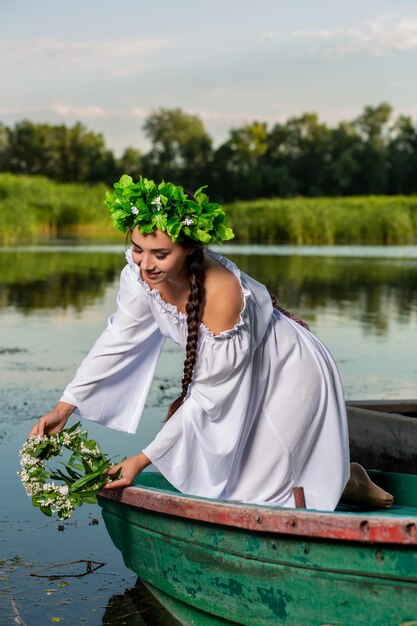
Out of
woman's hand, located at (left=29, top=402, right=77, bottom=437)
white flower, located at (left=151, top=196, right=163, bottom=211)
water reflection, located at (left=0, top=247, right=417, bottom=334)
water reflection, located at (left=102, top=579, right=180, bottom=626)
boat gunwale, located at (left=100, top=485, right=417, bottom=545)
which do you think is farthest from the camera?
water reflection, located at (left=0, top=247, right=417, bottom=334)

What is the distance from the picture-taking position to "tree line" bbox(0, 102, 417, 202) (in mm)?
74625

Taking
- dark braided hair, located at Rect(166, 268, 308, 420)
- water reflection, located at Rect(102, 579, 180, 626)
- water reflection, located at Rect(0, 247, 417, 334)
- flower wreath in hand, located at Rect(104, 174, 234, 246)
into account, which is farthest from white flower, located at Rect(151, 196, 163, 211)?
water reflection, located at Rect(0, 247, 417, 334)

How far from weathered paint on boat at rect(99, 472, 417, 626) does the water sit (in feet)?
1.44

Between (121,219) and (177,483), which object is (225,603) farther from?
(121,219)

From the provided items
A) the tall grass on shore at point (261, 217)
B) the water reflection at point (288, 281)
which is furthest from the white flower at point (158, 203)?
the tall grass on shore at point (261, 217)

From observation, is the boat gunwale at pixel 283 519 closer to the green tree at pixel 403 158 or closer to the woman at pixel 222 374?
the woman at pixel 222 374

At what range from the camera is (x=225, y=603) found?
4.20 metres

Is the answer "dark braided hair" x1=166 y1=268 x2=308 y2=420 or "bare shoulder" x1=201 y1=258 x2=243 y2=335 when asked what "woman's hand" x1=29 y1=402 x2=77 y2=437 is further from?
"bare shoulder" x1=201 y1=258 x2=243 y2=335

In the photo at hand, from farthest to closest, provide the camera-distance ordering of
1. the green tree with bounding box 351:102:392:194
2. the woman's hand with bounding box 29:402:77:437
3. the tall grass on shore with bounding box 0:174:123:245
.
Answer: the green tree with bounding box 351:102:392:194 → the tall grass on shore with bounding box 0:174:123:245 → the woman's hand with bounding box 29:402:77:437

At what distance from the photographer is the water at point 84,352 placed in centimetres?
498

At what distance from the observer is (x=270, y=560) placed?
3965 millimetres

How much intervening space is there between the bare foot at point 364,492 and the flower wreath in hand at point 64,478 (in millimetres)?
871

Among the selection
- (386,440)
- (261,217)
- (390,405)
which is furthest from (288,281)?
(261,217)

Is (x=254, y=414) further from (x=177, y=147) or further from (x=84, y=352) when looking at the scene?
(x=177, y=147)
